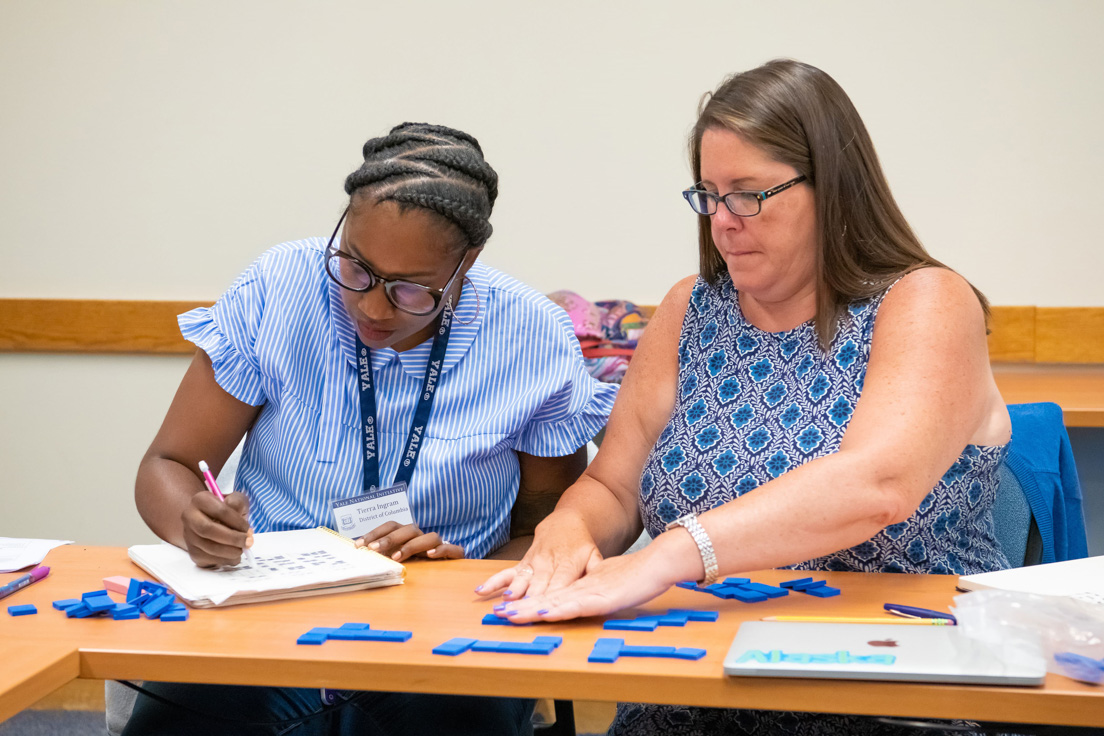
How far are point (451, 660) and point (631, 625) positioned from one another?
225 millimetres

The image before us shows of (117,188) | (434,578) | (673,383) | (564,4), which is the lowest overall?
(434,578)

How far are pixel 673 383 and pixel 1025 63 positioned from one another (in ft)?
7.24

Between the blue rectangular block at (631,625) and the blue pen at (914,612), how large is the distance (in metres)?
0.30

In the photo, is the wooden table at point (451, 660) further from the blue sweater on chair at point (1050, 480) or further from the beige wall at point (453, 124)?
the beige wall at point (453, 124)

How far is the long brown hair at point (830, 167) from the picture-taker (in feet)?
5.22

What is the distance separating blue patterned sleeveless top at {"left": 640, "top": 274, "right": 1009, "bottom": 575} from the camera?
1545mm

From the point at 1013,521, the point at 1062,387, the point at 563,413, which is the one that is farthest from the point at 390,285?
the point at 1062,387

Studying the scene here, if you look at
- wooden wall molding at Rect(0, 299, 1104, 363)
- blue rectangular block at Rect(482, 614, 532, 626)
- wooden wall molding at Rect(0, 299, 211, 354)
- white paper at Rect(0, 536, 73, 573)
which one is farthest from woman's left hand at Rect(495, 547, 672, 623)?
wooden wall molding at Rect(0, 299, 211, 354)

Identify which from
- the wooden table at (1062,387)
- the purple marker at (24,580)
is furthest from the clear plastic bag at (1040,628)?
the wooden table at (1062,387)

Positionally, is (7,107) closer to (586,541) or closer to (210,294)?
(210,294)

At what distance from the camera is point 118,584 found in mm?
1333

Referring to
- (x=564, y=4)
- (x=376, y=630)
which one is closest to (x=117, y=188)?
(x=564, y=4)

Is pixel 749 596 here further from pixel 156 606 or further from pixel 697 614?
pixel 156 606

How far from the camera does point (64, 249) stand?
361cm
